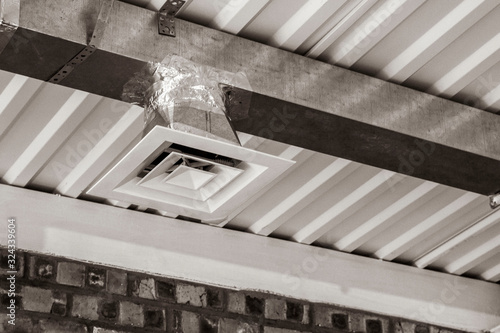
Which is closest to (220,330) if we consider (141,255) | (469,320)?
(141,255)

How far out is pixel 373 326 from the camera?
585 cm

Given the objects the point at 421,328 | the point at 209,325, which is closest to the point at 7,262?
the point at 209,325

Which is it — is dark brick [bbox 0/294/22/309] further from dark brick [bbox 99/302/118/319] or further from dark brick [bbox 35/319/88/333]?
dark brick [bbox 99/302/118/319]

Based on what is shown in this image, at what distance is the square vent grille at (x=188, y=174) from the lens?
2941 millimetres

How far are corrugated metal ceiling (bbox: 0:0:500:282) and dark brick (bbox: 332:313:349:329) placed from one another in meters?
0.41

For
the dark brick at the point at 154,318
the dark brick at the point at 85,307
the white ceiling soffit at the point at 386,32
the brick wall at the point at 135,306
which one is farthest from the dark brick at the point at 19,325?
the white ceiling soffit at the point at 386,32

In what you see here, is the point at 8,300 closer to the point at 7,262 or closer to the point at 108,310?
the point at 7,262

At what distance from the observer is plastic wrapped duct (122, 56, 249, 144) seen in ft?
10.7

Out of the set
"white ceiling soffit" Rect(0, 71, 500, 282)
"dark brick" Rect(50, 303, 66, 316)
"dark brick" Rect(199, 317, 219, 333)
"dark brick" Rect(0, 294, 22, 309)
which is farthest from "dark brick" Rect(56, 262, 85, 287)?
"dark brick" Rect(199, 317, 219, 333)

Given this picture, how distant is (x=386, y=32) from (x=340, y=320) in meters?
2.34

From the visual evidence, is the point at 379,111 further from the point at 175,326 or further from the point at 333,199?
the point at 175,326

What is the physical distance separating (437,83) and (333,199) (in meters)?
1.23

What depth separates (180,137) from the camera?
2.90 meters

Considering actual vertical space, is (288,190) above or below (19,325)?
above
